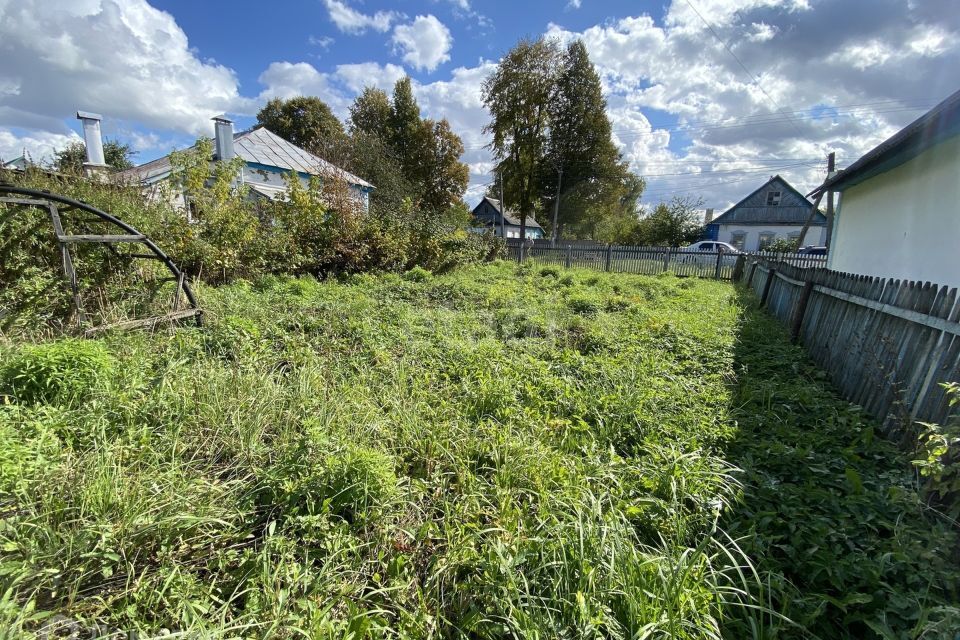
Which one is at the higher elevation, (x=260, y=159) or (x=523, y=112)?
(x=523, y=112)

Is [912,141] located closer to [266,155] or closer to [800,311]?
[800,311]

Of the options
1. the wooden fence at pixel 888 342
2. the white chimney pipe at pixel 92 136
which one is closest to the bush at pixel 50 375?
the wooden fence at pixel 888 342

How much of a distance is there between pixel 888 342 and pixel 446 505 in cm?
323

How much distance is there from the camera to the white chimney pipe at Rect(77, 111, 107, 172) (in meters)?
9.73

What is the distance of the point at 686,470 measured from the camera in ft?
7.25

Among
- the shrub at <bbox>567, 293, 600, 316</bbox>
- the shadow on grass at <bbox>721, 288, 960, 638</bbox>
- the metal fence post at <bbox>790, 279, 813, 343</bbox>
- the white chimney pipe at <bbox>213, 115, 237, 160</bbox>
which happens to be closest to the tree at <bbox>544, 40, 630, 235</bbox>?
the white chimney pipe at <bbox>213, 115, 237, 160</bbox>

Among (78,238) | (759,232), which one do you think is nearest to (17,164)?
(78,238)

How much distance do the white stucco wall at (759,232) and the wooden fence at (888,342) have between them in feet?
99.3

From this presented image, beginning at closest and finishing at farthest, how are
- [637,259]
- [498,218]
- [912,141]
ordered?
[912,141], [637,259], [498,218]

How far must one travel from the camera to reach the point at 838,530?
1809 mm

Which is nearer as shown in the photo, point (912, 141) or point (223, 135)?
point (912, 141)

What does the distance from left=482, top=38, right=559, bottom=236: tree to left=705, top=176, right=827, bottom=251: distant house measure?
50.9 ft

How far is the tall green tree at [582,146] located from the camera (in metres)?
26.1

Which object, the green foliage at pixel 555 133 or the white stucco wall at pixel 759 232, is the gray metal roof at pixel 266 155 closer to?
the green foliage at pixel 555 133
